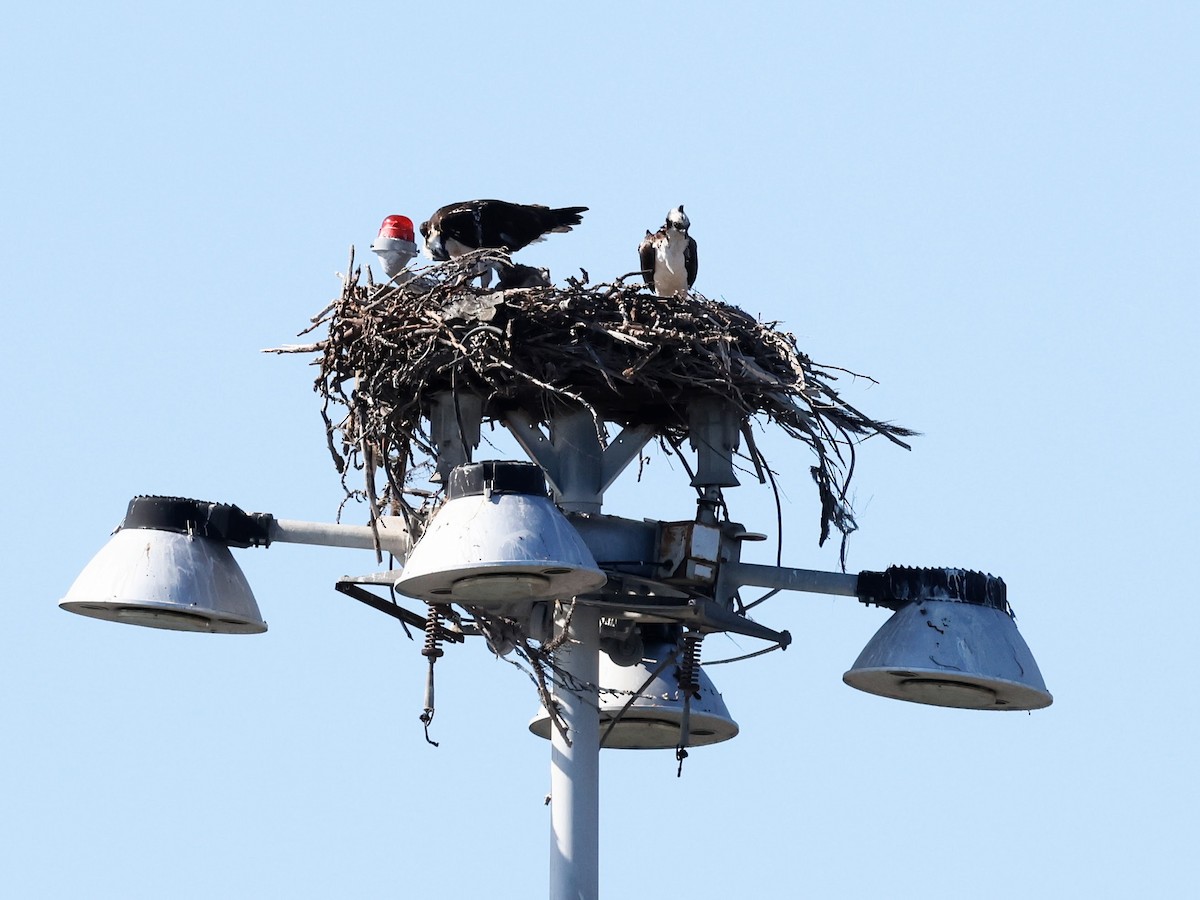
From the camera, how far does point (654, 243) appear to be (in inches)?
650

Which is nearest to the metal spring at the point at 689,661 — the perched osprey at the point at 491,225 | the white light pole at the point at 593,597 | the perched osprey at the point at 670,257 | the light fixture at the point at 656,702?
the white light pole at the point at 593,597

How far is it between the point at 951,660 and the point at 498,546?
2840 millimetres

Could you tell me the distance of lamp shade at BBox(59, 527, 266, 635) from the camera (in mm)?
14633

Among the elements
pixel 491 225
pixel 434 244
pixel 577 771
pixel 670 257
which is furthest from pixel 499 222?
pixel 577 771

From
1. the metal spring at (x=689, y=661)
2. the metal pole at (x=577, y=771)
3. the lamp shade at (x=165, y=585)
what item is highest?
the lamp shade at (x=165, y=585)

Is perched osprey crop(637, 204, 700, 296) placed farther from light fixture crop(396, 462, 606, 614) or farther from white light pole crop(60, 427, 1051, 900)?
light fixture crop(396, 462, 606, 614)

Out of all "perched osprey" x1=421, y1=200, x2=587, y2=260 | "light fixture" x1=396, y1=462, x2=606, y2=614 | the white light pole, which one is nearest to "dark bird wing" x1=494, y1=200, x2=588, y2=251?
"perched osprey" x1=421, y1=200, x2=587, y2=260

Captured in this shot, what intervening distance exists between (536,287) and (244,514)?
214cm

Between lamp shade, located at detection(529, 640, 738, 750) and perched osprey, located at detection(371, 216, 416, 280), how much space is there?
111 inches

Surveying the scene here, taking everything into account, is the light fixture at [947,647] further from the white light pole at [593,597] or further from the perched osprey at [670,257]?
the perched osprey at [670,257]

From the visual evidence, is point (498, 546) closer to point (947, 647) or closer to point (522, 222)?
point (947, 647)

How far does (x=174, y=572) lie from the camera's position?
581 inches

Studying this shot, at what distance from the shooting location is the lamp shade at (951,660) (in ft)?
48.1

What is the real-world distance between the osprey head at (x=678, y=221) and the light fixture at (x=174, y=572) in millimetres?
3304
